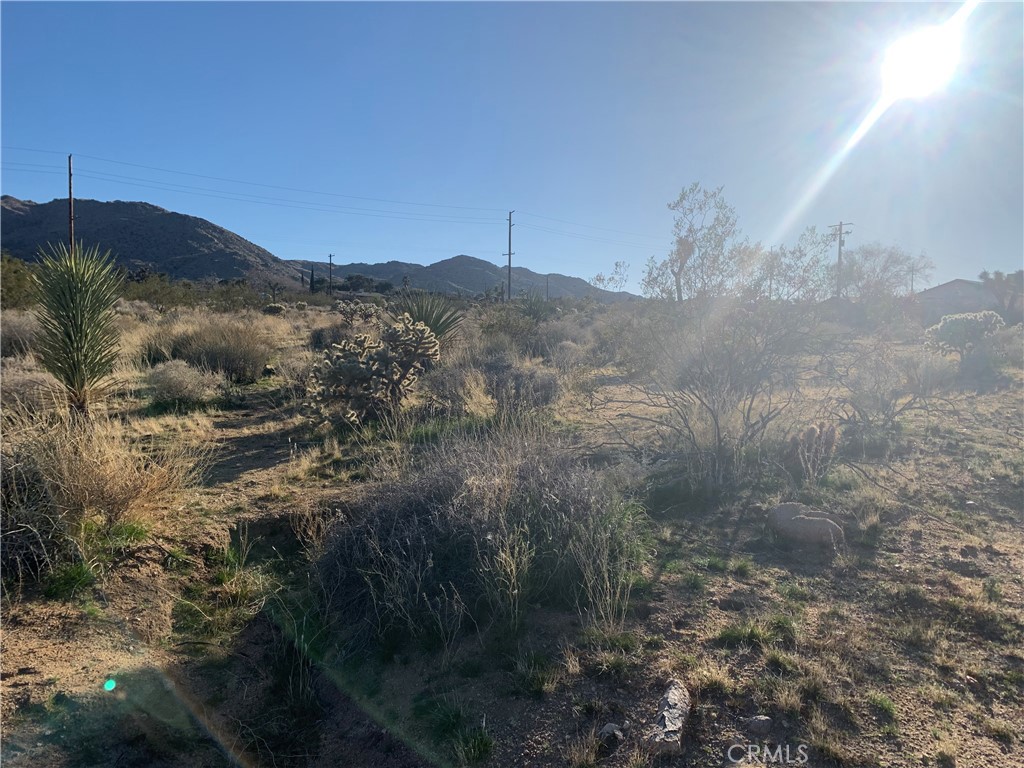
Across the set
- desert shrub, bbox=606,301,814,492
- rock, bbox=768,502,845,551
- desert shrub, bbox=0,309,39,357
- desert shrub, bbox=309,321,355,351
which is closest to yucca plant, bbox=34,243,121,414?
desert shrub, bbox=0,309,39,357

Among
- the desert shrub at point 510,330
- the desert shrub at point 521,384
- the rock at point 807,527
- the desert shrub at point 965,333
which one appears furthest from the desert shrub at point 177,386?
the desert shrub at point 965,333

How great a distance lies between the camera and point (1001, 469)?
7.71 meters

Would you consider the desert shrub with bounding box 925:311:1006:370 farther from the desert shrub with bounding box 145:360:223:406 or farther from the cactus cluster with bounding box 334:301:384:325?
the desert shrub with bounding box 145:360:223:406

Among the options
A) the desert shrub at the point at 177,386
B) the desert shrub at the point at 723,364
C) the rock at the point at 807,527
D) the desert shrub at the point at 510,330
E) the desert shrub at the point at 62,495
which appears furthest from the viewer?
the desert shrub at the point at 510,330

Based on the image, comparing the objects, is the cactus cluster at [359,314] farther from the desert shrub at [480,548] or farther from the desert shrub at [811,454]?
the desert shrub at [480,548]

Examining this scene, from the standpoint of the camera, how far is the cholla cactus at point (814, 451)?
724cm

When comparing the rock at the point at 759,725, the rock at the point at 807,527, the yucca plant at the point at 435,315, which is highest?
the yucca plant at the point at 435,315

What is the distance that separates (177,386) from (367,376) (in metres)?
3.71

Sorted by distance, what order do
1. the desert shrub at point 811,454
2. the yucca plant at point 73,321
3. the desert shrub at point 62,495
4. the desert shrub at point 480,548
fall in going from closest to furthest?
the desert shrub at point 62,495 < the desert shrub at point 480,548 < the yucca plant at point 73,321 < the desert shrub at point 811,454

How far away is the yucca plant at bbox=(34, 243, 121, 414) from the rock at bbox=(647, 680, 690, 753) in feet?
23.7

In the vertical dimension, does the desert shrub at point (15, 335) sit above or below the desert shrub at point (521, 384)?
above

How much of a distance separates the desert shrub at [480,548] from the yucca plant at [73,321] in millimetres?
4568
